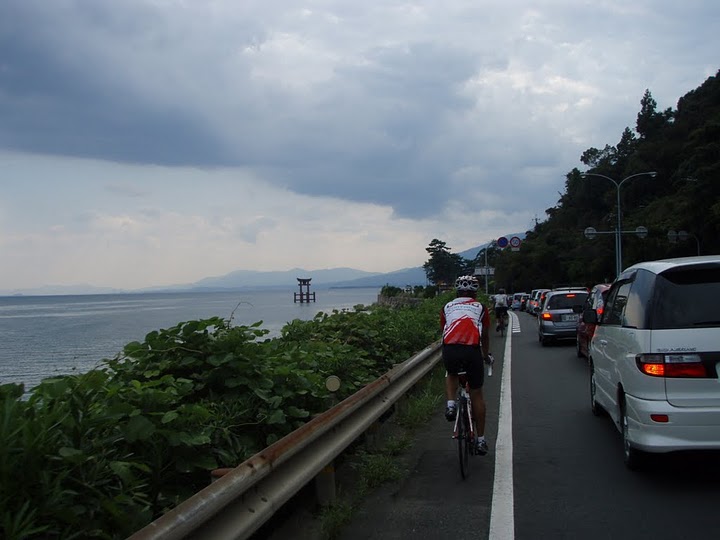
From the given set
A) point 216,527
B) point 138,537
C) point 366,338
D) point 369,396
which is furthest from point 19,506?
point 366,338

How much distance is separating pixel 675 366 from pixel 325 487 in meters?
3.03

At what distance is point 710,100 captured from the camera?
75.2 meters

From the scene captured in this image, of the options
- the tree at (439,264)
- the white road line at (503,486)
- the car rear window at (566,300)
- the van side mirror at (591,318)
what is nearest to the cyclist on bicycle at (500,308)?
the car rear window at (566,300)

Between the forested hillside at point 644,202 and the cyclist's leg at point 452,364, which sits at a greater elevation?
the forested hillside at point 644,202

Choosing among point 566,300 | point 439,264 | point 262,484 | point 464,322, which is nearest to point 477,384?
point 464,322

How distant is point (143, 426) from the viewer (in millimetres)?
3701

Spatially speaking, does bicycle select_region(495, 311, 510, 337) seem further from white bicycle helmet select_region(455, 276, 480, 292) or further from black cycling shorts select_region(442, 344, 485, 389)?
black cycling shorts select_region(442, 344, 485, 389)

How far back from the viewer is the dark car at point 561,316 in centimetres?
2109

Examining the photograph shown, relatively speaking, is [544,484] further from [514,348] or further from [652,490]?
[514,348]

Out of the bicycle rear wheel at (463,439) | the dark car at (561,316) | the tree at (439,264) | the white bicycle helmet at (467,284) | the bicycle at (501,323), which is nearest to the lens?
the bicycle rear wheel at (463,439)

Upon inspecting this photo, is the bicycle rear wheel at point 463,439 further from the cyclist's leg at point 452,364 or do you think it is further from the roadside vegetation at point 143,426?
the roadside vegetation at point 143,426

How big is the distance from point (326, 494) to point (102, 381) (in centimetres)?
200

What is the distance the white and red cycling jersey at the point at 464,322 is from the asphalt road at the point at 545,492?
1265 mm

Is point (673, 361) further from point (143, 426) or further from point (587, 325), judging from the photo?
point (587, 325)
